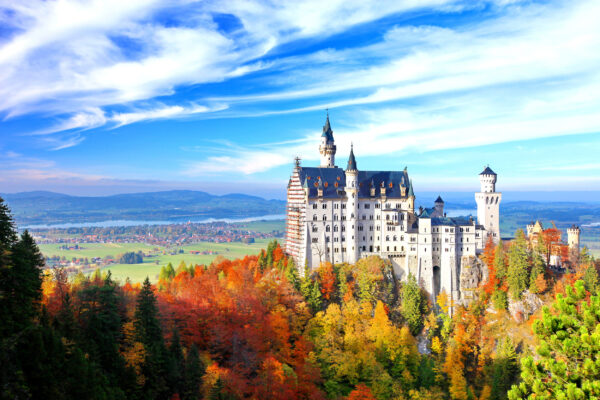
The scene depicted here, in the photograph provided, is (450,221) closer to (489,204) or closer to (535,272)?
(489,204)

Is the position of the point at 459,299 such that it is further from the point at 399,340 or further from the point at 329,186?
the point at 329,186

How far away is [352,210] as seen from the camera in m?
83.6

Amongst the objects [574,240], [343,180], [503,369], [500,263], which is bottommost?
[503,369]

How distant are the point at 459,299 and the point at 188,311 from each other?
5029 cm

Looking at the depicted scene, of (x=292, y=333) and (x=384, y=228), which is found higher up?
(x=384, y=228)

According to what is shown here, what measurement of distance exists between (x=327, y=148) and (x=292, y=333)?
42.2m

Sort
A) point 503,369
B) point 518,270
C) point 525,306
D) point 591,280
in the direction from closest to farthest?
point 503,369, point 591,280, point 525,306, point 518,270

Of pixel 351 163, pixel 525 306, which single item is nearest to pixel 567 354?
pixel 525 306

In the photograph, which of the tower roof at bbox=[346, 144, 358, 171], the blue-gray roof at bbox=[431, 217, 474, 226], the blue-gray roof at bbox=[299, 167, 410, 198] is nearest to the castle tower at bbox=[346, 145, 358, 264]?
the tower roof at bbox=[346, 144, 358, 171]

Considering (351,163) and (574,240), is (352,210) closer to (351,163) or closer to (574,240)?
(351,163)

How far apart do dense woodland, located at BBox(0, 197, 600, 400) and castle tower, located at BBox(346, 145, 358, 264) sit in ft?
9.22

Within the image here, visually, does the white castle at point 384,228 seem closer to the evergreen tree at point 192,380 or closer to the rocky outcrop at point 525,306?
the rocky outcrop at point 525,306

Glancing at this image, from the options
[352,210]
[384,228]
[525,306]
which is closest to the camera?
[525,306]

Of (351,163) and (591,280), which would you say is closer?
(591,280)
